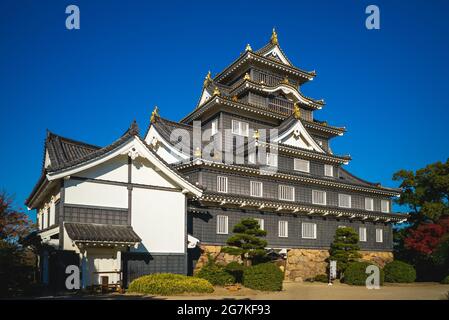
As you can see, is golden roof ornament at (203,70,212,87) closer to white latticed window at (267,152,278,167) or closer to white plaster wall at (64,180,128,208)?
white latticed window at (267,152,278,167)

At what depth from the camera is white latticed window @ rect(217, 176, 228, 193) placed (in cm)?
3278

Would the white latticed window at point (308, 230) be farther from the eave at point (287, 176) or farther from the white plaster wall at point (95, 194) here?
the white plaster wall at point (95, 194)

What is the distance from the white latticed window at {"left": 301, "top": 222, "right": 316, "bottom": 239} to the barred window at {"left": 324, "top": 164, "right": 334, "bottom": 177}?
218 inches

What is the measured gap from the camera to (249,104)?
39750 mm

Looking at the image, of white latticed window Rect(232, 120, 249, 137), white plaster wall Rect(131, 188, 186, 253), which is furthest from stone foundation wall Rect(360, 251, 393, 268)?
white plaster wall Rect(131, 188, 186, 253)

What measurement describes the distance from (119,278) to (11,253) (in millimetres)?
5306

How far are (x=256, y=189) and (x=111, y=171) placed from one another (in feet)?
48.4

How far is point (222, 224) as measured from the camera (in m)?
32.2

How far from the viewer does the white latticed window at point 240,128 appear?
39.5 m

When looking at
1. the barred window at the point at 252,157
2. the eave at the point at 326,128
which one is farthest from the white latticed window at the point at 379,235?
the barred window at the point at 252,157

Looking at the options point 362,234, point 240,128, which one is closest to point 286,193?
point 240,128

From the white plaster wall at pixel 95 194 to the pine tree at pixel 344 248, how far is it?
787 inches
